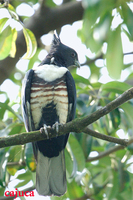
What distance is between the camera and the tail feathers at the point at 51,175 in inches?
140

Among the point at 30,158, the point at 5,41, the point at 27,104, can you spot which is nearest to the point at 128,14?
the point at 5,41

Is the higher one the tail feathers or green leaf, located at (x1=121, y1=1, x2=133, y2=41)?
green leaf, located at (x1=121, y1=1, x2=133, y2=41)

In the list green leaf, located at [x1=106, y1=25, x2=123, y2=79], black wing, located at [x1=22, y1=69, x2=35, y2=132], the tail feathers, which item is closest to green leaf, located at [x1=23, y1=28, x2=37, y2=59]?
black wing, located at [x1=22, y1=69, x2=35, y2=132]

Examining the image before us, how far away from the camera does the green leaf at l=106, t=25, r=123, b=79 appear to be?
2947 mm

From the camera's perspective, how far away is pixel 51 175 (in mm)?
3686

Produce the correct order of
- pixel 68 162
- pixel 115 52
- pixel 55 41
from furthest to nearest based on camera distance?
pixel 55 41 < pixel 68 162 < pixel 115 52

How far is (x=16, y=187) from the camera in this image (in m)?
4.10

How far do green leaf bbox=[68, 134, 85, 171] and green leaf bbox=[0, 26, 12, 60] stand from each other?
146 centimetres

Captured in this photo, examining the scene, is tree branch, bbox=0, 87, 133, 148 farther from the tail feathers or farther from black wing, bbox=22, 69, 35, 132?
the tail feathers

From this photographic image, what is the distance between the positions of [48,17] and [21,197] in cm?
269

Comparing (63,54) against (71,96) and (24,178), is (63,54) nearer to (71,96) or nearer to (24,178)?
(71,96)

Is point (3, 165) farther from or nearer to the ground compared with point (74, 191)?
farther from the ground

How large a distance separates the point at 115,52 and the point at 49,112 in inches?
50.8

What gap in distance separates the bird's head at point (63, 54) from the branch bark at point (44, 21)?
471 mm
